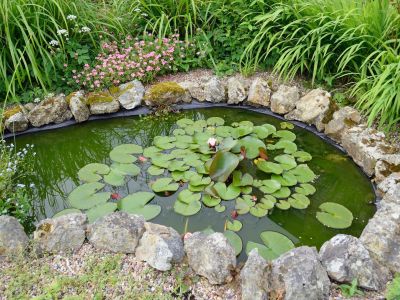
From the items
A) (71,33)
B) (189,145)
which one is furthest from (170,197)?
(71,33)

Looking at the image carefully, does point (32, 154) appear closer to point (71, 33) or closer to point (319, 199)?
point (71, 33)

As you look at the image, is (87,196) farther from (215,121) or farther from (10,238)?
(215,121)

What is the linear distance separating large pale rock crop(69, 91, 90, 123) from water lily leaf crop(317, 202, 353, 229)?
2.74 meters

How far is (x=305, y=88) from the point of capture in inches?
189

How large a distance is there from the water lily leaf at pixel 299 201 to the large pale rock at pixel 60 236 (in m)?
1.69

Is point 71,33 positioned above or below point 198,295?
above

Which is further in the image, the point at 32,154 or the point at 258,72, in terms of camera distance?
the point at 258,72

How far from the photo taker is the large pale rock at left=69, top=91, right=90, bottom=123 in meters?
4.67

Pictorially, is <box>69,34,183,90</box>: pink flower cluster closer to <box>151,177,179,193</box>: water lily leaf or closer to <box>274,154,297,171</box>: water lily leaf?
<box>151,177,179,193</box>: water lily leaf

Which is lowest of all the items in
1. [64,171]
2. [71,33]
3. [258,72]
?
[64,171]

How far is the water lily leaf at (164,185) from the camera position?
3.67 meters

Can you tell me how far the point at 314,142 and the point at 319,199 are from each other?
90 cm

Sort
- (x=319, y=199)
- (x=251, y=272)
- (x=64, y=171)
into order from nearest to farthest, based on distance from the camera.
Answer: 1. (x=251, y=272)
2. (x=319, y=199)
3. (x=64, y=171)

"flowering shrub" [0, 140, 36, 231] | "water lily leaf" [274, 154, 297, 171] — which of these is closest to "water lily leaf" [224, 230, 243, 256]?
"water lily leaf" [274, 154, 297, 171]
